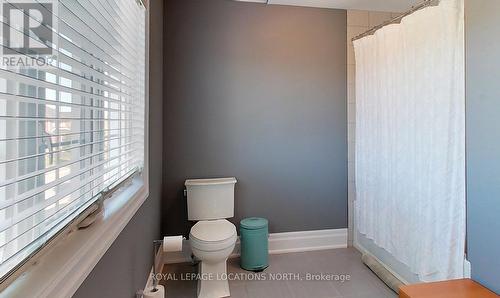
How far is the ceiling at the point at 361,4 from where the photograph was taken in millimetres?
2543

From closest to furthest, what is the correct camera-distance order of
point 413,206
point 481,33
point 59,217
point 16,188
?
point 16,188 < point 59,217 < point 481,33 < point 413,206

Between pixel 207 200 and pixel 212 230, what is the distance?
0.38m

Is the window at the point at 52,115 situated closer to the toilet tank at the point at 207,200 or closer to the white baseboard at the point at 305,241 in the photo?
the toilet tank at the point at 207,200

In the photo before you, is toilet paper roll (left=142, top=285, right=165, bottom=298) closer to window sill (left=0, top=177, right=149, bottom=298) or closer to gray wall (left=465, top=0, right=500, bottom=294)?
window sill (left=0, top=177, right=149, bottom=298)

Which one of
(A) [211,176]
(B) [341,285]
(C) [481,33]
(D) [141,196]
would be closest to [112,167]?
(D) [141,196]

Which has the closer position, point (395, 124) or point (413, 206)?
point (413, 206)

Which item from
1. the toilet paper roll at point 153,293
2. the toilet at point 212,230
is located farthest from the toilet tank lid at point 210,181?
the toilet paper roll at point 153,293

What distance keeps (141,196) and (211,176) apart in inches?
40.6

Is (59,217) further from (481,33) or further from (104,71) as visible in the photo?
(481,33)

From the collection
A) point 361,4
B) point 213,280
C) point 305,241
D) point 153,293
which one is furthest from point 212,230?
point 361,4

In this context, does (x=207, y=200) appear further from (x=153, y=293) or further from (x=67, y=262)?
(x=67, y=262)

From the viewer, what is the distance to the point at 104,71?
1.13 meters

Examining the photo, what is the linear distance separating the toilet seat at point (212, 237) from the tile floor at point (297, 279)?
1.32 ft

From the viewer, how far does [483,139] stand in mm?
1116
